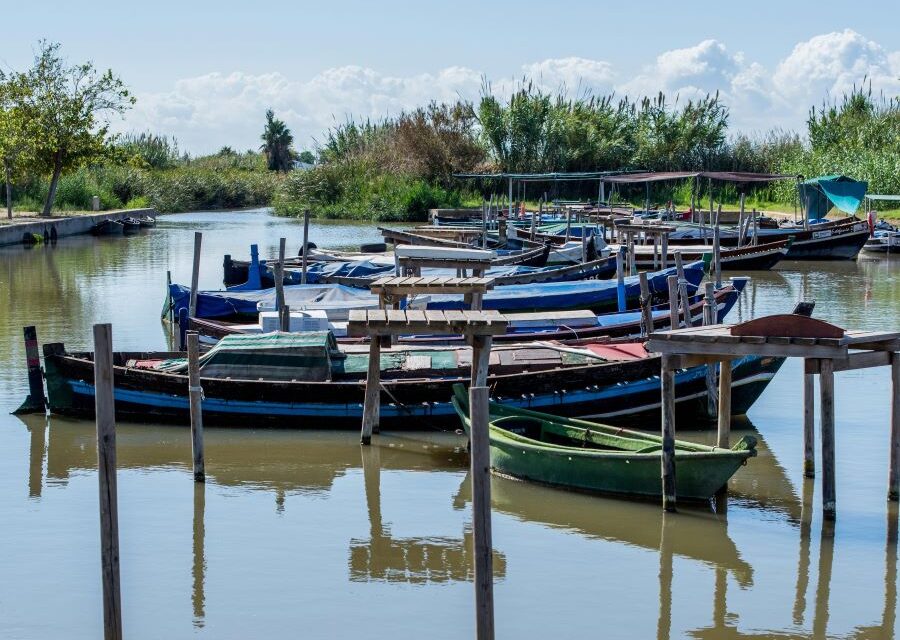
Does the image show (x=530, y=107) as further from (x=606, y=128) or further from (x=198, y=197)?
(x=198, y=197)

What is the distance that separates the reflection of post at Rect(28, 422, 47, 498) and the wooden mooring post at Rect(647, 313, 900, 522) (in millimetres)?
6507

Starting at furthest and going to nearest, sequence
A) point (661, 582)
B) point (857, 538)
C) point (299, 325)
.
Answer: point (299, 325) → point (857, 538) → point (661, 582)

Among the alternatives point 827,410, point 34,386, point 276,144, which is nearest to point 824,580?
point 827,410

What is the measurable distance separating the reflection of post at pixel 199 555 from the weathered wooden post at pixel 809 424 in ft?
18.4

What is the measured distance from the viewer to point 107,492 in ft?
23.4

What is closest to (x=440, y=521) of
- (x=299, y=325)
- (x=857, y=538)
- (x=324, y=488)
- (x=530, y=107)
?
(x=324, y=488)

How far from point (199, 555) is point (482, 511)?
4.47 m

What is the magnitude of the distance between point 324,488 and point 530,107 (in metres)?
45.1

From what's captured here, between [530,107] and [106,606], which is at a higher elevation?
[530,107]

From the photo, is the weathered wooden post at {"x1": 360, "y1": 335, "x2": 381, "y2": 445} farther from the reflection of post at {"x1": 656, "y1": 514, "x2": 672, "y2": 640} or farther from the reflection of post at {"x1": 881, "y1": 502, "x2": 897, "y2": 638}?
the reflection of post at {"x1": 881, "y1": 502, "x2": 897, "y2": 638}

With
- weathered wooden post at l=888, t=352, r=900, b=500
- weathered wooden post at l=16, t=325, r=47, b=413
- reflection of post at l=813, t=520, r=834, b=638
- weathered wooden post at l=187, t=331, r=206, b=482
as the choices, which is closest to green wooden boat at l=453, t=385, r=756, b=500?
reflection of post at l=813, t=520, r=834, b=638

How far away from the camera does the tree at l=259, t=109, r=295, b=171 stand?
98.2m

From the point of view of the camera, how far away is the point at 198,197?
232ft

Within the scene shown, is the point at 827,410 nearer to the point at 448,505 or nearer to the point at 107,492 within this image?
the point at 448,505
